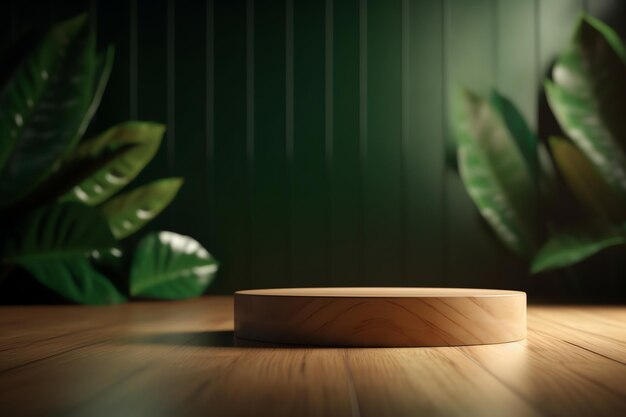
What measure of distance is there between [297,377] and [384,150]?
178cm

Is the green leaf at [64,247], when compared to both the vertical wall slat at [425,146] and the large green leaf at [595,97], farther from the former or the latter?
the large green leaf at [595,97]

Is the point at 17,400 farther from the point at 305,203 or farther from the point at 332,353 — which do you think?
the point at 305,203

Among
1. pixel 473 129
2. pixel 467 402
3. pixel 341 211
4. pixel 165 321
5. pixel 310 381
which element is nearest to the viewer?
pixel 467 402

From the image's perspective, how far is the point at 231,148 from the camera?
8.38ft

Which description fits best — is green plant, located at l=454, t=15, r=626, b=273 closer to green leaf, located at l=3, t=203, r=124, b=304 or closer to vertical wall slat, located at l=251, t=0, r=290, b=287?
vertical wall slat, located at l=251, t=0, r=290, b=287

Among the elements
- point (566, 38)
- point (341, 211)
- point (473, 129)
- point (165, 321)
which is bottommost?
point (165, 321)

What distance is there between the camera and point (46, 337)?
1.27 m

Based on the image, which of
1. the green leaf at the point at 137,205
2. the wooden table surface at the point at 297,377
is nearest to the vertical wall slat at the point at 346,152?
the green leaf at the point at 137,205

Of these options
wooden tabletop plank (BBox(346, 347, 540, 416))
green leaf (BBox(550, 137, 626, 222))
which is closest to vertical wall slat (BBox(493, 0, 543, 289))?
green leaf (BBox(550, 137, 626, 222))

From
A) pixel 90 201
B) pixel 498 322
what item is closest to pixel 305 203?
pixel 90 201

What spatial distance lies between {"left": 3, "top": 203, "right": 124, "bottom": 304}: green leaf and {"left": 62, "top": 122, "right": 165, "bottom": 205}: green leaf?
0.67ft

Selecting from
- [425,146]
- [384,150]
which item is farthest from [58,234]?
[425,146]

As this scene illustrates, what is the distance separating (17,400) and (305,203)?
186 cm

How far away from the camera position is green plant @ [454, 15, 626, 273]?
7.25ft
